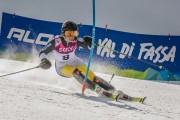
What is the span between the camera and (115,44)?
39.1 feet

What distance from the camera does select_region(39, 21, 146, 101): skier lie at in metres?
7.01

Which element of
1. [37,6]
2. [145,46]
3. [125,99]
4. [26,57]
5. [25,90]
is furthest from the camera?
[37,6]

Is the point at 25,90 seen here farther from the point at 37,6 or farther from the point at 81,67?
the point at 37,6

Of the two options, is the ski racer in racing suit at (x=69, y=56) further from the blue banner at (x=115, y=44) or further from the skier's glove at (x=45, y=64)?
the blue banner at (x=115, y=44)

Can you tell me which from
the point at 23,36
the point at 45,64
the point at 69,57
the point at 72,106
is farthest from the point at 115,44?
the point at 72,106

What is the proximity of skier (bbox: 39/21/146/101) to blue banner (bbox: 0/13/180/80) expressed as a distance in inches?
147

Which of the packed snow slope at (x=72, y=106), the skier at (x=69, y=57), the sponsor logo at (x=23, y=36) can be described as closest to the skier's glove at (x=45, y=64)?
the skier at (x=69, y=57)

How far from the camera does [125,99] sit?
6547mm

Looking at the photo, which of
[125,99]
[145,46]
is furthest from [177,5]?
[125,99]

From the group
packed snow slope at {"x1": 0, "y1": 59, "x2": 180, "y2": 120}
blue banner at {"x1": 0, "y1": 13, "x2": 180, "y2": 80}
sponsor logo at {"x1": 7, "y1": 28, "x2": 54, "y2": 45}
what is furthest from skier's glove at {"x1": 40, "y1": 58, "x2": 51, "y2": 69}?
sponsor logo at {"x1": 7, "y1": 28, "x2": 54, "y2": 45}

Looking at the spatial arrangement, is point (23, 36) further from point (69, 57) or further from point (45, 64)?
point (45, 64)

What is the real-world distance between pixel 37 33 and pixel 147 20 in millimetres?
4185

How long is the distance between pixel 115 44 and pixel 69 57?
14.1 feet

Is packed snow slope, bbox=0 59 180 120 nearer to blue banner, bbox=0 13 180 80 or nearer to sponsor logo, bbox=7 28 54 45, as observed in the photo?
blue banner, bbox=0 13 180 80
